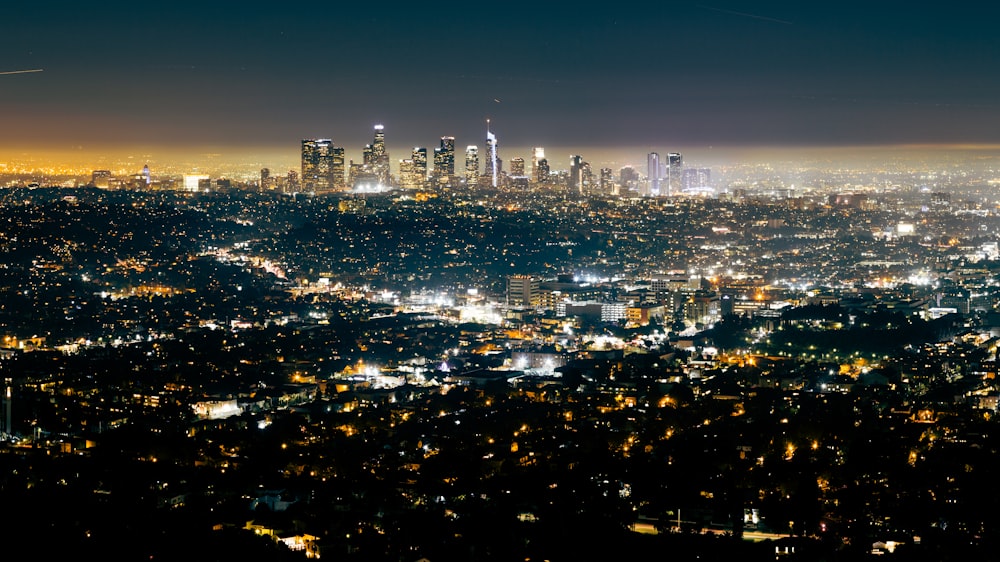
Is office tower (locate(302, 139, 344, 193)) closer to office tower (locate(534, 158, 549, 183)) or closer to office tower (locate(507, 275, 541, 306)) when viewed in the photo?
office tower (locate(534, 158, 549, 183))

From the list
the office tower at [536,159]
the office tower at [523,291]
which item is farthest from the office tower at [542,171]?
the office tower at [523,291]

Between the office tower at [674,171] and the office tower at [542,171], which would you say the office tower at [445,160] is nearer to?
the office tower at [542,171]

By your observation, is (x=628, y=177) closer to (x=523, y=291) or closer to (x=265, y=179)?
(x=265, y=179)

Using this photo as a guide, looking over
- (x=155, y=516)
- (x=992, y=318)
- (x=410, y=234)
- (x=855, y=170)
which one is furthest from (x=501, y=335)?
(x=855, y=170)

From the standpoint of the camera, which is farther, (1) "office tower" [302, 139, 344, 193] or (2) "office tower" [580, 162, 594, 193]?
(2) "office tower" [580, 162, 594, 193]

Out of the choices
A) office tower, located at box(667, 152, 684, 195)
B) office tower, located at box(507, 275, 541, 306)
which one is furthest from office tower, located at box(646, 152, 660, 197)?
office tower, located at box(507, 275, 541, 306)

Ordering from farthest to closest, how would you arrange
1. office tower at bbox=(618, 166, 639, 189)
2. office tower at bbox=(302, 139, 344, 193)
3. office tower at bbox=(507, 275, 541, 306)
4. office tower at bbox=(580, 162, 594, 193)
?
office tower at bbox=(618, 166, 639, 189) < office tower at bbox=(580, 162, 594, 193) < office tower at bbox=(302, 139, 344, 193) < office tower at bbox=(507, 275, 541, 306)

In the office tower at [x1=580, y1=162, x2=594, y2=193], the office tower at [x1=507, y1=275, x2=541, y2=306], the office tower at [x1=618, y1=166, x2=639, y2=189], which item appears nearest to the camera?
the office tower at [x1=507, y1=275, x2=541, y2=306]

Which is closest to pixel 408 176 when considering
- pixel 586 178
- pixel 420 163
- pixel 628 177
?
pixel 420 163

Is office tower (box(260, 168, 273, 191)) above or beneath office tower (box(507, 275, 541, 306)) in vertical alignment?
above
